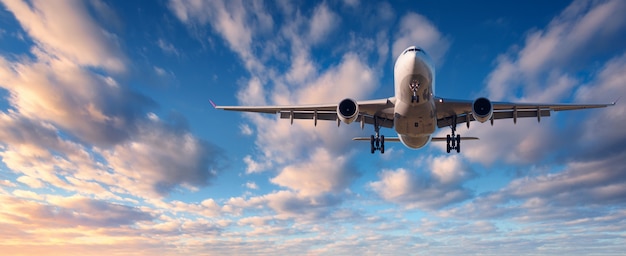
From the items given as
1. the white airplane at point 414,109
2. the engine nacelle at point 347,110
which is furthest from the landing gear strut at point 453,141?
the engine nacelle at point 347,110

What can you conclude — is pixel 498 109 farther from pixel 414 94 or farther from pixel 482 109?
pixel 414 94

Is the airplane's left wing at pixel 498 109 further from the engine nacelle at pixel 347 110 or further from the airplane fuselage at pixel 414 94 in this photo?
the engine nacelle at pixel 347 110

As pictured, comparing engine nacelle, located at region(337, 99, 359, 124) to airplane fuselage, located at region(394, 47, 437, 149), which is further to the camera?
engine nacelle, located at region(337, 99, 359, 124)

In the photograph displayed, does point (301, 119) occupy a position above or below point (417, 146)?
above

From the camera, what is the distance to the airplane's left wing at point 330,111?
94.8ft

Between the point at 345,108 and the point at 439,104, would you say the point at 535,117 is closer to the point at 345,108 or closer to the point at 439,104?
the point at 439,104

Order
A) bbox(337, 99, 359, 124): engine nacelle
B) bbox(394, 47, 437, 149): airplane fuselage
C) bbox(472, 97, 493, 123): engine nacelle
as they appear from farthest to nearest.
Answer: bbox(337, 99, 359, 124): engine nacelle < bbox(472, 97, 493, 123): engine nacelle < bbox(394, 47, 437, 149): airplane fuselage

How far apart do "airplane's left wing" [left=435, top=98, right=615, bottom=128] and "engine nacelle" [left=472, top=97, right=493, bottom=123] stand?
1.88 m

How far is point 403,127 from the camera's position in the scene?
27.4m

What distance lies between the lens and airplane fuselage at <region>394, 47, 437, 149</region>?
22.4 m

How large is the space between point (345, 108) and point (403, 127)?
4.27 metres

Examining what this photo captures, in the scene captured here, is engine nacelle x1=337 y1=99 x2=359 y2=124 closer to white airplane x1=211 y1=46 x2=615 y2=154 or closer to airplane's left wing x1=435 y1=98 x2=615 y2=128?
white airplane x1=211 y1=46 x2=615 y2=154

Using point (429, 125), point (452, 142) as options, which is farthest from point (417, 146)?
point (429, 125)

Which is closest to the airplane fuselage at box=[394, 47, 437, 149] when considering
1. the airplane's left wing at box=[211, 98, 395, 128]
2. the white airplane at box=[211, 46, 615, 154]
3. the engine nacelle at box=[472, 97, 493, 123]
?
the white airplane at box=[211, 46, 615, 154]
